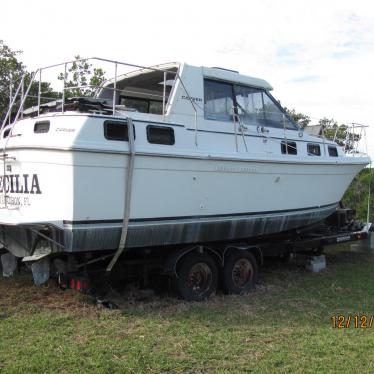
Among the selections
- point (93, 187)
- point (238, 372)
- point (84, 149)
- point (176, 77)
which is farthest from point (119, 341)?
point (176, 77)

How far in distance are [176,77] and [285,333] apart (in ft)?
11.6

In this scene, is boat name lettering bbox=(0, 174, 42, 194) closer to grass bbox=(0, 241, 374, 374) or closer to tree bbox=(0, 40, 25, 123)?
grass bbox=(0, 241, 374, 374)

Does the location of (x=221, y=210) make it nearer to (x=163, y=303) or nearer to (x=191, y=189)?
(x=191, y=189)

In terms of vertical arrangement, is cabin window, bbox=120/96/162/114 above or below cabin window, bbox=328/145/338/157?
above

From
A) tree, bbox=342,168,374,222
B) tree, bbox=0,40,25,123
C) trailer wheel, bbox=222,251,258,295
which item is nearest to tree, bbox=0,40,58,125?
tree, bbox=0,40,25,123

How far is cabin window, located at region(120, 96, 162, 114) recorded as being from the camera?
314 inches

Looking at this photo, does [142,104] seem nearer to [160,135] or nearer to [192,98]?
[192,98]

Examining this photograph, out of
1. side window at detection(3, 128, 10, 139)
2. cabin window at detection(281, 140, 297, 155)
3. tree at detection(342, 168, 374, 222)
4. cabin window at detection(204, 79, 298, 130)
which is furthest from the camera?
tree at detection(342, 168, 374, 222)

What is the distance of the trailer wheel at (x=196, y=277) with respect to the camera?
6504 mm

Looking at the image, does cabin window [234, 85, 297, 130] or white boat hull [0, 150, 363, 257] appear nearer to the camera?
white boat hull [0, 150, 363, 257]

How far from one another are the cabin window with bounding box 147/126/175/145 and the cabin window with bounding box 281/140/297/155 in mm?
2227

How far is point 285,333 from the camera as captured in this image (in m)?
5.29

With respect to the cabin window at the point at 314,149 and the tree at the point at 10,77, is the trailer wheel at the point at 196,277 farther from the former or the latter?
the tree at the point at 10,77
